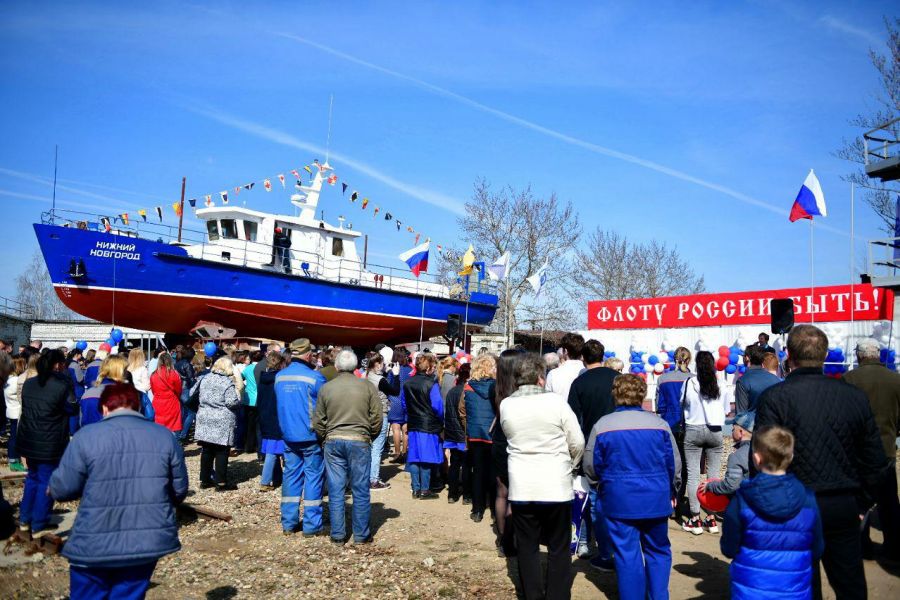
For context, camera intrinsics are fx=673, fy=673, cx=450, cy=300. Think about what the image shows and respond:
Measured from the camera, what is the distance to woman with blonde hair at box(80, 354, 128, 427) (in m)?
4.90

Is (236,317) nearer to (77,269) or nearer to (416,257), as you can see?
(77,269)

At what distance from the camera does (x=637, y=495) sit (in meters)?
3.87

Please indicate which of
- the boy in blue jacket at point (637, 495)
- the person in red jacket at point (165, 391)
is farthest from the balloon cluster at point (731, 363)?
the boy in blue jacket at point (637, 495)

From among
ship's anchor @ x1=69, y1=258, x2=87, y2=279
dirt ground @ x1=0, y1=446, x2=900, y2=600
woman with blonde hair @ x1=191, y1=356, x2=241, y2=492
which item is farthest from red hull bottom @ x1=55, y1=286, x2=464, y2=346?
dirt ground @ x1=0, y1=446, x2=900, y2=600

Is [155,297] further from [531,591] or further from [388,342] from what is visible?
[531,591]

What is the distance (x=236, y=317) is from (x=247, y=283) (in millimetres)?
1135

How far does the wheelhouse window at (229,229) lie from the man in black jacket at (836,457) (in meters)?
20.0

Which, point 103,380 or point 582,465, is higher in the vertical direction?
point 103,380

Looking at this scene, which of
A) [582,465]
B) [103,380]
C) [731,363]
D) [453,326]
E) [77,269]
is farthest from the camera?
[453,326]

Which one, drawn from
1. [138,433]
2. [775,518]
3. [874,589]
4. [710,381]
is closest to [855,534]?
[775,518]

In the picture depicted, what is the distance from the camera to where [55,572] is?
17.1 feet

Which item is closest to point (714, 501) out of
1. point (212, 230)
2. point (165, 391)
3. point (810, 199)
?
point (165, 391)

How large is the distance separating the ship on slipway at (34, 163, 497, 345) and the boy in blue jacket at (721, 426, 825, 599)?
1876 cm

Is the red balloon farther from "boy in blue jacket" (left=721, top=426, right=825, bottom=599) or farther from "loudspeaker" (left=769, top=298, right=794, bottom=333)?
"loudspeaker" (left=769, top=298, right=794, bottom=333)
